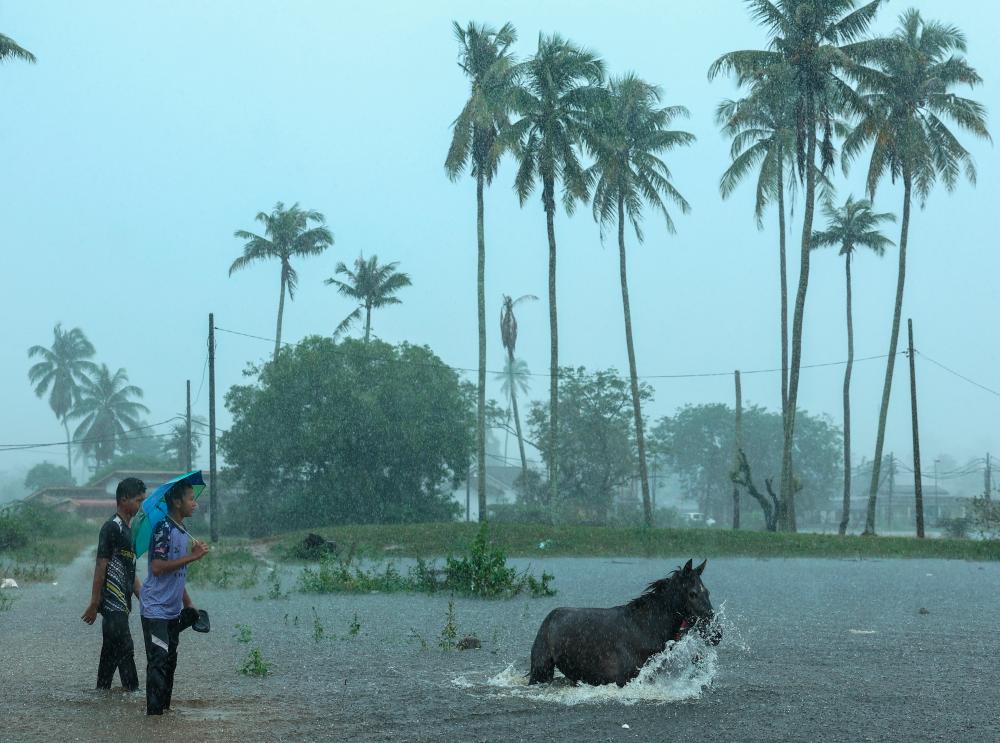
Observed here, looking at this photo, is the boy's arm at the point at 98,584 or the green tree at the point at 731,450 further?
the green tree at the point at 731,450

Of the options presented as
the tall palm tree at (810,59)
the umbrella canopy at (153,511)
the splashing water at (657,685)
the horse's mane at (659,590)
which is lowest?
the splashing water at (657,685)

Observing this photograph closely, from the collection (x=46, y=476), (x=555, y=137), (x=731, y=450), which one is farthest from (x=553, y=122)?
(x=46, y=476)

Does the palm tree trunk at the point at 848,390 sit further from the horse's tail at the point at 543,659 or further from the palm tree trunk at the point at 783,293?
the horse's tail at the point at 543,659

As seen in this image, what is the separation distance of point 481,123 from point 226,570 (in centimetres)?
2085

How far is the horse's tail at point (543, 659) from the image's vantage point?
28.5 feet

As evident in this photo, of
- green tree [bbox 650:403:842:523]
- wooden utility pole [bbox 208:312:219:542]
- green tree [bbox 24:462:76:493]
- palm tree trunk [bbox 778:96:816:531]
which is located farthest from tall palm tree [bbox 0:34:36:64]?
green tree [bbox 24:462:76:493]

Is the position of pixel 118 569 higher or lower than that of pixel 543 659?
higher

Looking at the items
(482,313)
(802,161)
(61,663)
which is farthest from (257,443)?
(61,663)

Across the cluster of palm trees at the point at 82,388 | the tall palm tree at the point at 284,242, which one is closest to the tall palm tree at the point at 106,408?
the cluster of palm trees at the point at 82,388

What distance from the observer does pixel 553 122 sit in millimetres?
41156

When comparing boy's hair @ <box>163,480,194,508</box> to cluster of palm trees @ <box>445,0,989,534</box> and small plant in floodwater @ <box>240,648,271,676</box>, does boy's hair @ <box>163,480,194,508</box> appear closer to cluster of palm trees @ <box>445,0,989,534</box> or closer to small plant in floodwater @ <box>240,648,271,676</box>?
small plant in floodwater @ <box>240,648,271,676</box>

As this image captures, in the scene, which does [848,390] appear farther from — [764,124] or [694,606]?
[694,606]

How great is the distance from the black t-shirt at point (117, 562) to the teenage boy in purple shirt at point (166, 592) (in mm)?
750

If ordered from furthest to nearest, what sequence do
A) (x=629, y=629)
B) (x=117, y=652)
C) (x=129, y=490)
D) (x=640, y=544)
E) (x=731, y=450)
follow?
(x=731, y=450) → (x=640, y=544) → (x=117, y=652) → (x=129, y=490) → (x=629, y=629)
